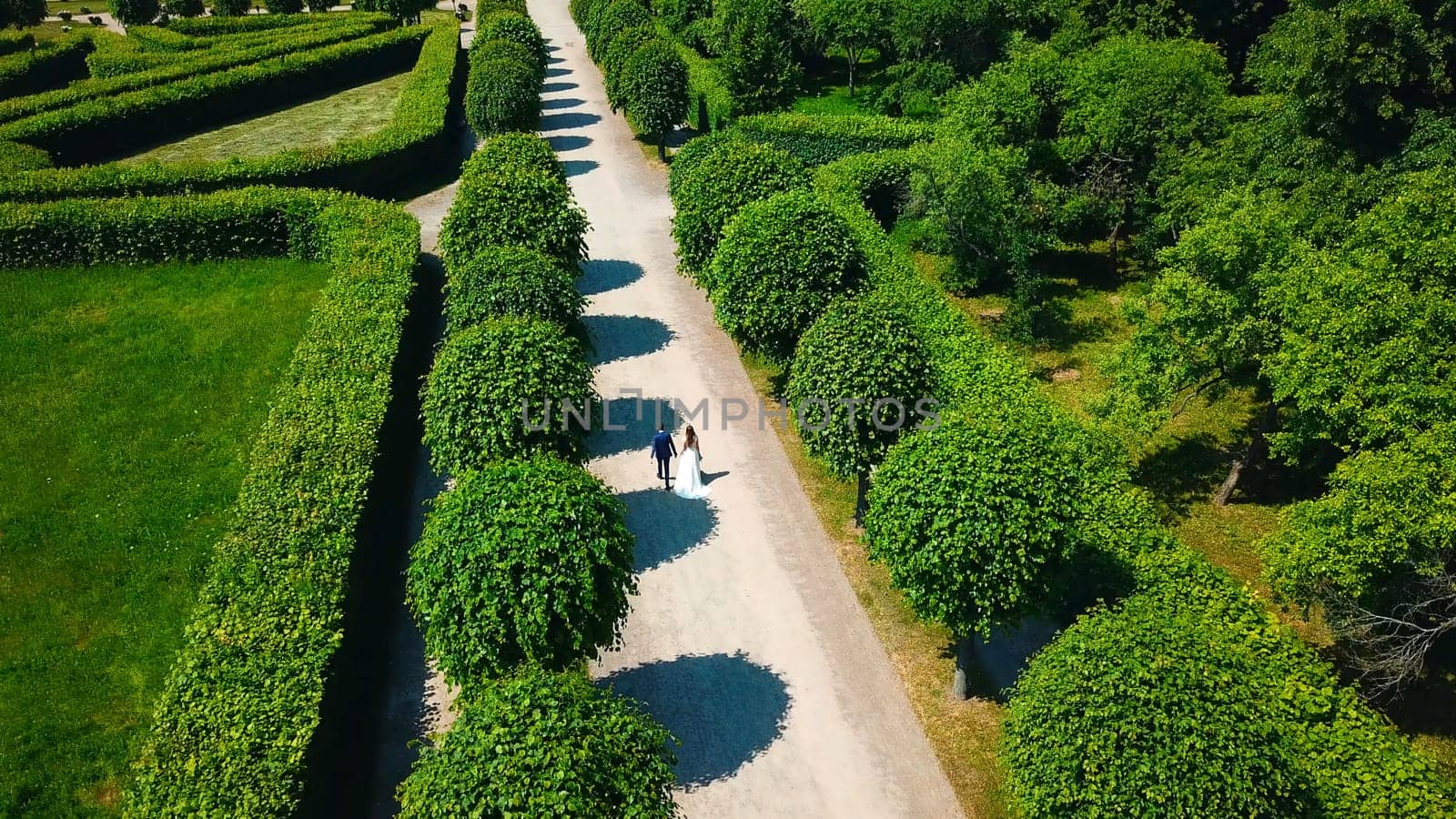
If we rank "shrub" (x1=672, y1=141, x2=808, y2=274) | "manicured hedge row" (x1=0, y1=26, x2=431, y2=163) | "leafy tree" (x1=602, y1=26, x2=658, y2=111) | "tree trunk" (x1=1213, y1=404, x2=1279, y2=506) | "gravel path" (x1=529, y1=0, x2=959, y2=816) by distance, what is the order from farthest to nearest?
"leafy tree" (x1=602, y1=26, x2=658, y2=111)
"manicured hedge row" (x1=0, y1=26, x2=431, y2=163)
"shrub" (x1=672, y1=141, x2=808, y2=274)
"tree trunk" (x1=1213, y1=404, x2=1279, y2=506)
"gravel path" (x1=529, y1=0, x2=959, y2=816)

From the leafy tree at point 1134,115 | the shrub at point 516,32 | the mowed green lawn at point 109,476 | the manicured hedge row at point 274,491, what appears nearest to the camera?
the manicured hedge row at point 274,491

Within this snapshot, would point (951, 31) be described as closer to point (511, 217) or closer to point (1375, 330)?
point (511, 217)

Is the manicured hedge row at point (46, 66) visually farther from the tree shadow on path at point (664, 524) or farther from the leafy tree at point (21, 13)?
the tree shadow on path at point (664, 524)

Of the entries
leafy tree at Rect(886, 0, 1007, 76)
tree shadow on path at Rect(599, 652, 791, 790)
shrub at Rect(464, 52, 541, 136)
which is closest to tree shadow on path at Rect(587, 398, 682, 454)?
tree shadow on path at Rect(599, 652, 791, 790)

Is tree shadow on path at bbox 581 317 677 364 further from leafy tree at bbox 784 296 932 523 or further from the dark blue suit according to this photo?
leafy tree at bbox 784 296 932 523

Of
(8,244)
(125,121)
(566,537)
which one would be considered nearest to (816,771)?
(566,537)

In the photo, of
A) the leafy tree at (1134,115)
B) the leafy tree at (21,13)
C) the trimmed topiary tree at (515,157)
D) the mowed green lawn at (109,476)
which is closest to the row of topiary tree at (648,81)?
the trimmed topiary tree at (515,157)
